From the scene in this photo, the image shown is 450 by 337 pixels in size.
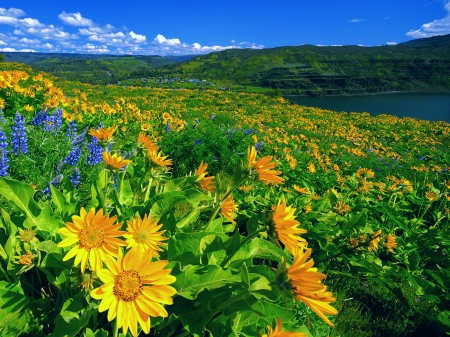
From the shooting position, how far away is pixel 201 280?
44.1 inches

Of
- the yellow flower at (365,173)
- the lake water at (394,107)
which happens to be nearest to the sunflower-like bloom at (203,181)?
the yellow flower at (365,173)

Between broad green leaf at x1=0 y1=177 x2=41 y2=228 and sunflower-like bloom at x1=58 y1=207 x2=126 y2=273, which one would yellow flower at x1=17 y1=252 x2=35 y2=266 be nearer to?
sunflower-like bloom at x1=58 y1=207 x2=126 y2=273

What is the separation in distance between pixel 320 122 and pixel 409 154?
4381 millimetres

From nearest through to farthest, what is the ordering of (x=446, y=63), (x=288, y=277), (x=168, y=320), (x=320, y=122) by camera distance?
(x=288, y=277) < (x=168, y=320) < (x=320, y=122) < (x=446, y=63)

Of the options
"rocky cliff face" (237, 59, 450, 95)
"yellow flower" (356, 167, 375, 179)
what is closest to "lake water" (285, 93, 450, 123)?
"rocky cliff face" (237, 59, 450, 95)

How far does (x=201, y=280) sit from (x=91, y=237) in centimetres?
43

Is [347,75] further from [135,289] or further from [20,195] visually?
[135,289]

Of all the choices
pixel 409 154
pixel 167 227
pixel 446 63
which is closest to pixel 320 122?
pixel 409 154

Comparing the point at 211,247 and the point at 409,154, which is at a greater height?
the point at 211,247

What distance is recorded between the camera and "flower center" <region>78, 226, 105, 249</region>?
926 millimetres

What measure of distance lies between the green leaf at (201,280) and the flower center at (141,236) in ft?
0.71

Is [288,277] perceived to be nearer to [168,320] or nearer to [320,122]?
[168,320]

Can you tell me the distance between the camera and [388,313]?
223cm

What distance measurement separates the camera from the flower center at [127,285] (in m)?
0.85
